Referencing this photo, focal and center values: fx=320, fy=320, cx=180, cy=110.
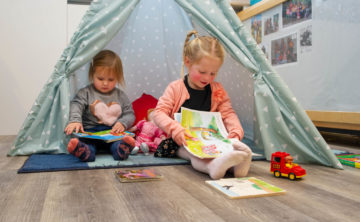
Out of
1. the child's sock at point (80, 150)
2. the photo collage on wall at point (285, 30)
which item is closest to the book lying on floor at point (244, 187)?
the child's sock at point (80, 150)

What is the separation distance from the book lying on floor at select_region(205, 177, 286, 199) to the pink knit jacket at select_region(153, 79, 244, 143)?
14.7 inches

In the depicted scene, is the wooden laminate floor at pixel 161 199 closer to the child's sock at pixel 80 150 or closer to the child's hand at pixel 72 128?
the child's sock at pixel 80 150

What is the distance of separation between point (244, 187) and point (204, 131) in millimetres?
470

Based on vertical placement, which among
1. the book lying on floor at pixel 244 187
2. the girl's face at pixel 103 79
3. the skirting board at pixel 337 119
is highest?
the girl's face at pixel 103 79

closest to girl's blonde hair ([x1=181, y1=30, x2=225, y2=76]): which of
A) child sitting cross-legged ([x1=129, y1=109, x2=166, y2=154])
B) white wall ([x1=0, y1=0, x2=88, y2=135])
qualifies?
child sitting cross-legged ([x1=129, y1=109, x2=166, y2=154])

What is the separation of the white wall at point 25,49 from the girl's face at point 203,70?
141 cm

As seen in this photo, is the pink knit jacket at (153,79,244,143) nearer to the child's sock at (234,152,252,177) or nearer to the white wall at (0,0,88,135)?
the child's sock at (234,152,252,177)

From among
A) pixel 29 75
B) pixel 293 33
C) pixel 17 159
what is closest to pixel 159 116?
pixel 17 159

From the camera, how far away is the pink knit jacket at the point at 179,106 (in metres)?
1.43

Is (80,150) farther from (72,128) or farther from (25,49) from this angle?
(25,49)

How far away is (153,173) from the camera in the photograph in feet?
3.79

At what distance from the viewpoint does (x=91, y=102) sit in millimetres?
1688

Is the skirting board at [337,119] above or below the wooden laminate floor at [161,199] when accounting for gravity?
above

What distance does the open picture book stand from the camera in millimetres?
1278
